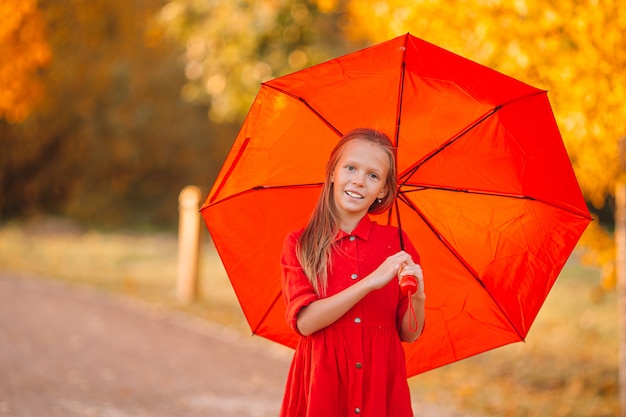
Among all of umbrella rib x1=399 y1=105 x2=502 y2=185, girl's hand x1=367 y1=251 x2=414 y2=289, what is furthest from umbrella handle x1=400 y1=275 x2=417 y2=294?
umbrella rib x1=399 y1=105 x2=502 y2=185

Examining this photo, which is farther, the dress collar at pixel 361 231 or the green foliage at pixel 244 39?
the green foliage at pixel 244 39

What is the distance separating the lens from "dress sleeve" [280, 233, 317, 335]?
2.90 meters

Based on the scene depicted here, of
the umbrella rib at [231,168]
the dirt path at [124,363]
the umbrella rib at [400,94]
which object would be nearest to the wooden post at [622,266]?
the dirt path at [124,363]

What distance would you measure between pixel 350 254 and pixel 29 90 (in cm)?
783

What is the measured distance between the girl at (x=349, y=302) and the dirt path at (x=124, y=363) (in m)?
3.34

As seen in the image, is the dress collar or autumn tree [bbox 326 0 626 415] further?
autumn tree [bbox 326 0 626 415]

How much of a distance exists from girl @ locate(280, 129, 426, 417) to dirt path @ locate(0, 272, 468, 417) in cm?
334

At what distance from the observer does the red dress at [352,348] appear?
2.89 metres

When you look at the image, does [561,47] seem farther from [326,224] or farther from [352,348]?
[352,348]

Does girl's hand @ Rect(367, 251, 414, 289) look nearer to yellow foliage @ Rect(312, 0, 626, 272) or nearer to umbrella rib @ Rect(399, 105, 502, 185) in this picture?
umbrella rib @ Rect(399, 105, 502, 185)

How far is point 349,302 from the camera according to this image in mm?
2818

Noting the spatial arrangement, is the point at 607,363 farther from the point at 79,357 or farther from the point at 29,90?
the point at 29,90

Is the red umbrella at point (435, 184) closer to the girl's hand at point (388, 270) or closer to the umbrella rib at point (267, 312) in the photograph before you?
the umbrella rib at point (267, 312)

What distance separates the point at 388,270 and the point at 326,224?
34 cm
